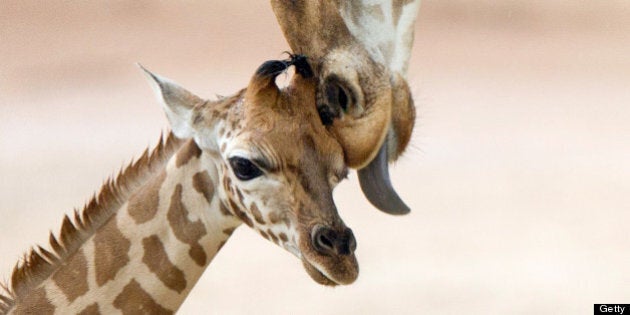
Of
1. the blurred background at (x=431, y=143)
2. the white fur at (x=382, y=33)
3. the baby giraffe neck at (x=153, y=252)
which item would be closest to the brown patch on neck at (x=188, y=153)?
the baby giraffe neck at (x=153, y=252)

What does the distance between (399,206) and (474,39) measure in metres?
16.4

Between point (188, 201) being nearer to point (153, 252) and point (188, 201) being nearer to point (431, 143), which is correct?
point (153, 252)

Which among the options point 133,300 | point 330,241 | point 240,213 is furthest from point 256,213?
point 133,300

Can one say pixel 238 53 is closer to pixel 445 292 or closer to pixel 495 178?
pixel 495 178

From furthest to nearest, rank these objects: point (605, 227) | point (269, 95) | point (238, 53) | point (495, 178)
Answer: point (238, 53) < point (495, 178) < point (605, 227) < point (269, 95)

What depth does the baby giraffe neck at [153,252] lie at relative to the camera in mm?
5180

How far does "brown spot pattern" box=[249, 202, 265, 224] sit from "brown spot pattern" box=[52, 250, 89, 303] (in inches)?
28.5

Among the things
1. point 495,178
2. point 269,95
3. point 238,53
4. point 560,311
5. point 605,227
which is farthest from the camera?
point 238,53

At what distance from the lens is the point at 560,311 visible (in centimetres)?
1214

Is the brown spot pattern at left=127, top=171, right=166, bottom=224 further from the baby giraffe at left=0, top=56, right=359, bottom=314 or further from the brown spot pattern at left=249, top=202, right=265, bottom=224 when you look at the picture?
the brown spot pattern at left=249, top=202, right=265, bottom=224

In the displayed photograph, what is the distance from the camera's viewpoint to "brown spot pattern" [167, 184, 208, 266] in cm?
518

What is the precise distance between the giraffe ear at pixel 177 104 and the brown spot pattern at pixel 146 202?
0.21m

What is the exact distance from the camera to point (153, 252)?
17.1ft

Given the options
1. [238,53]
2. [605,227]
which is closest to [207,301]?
[605,227]
